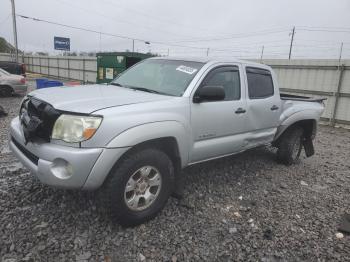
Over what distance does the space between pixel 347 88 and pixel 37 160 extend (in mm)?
9822

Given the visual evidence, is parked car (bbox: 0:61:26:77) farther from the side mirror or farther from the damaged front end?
the side mirror

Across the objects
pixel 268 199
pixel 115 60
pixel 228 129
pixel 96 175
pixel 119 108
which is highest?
pixel 115 60

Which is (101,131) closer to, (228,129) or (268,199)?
(228,129)

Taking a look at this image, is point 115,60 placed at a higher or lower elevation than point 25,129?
higher

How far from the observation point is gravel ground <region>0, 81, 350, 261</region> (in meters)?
2.64

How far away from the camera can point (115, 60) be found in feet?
37.8

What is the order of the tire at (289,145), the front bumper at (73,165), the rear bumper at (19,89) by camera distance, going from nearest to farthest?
1. the front bumper at (73,165)
2. the tire at (289,145)
3. the rear bumper at (19,89)

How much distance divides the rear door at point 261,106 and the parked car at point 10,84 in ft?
33.5

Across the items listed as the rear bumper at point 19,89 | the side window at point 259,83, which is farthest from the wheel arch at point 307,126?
the rear bumper at point 19,89

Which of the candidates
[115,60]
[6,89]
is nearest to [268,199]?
[115,60]

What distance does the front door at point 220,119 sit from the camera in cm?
338

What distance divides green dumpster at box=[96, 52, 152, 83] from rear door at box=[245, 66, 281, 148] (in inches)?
291

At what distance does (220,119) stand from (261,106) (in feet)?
3.37

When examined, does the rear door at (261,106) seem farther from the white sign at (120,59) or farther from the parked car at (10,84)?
the parked car at (10,84)
